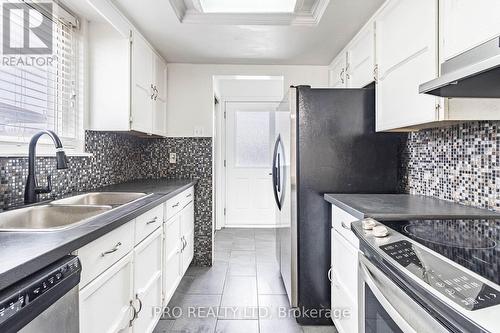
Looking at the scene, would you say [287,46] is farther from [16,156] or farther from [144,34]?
[16,156]

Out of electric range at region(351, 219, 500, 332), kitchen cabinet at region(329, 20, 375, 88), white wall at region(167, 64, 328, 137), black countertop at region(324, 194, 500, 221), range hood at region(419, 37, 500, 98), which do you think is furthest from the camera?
white wall at region(167, 64, 328, 137)

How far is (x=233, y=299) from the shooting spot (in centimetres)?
230

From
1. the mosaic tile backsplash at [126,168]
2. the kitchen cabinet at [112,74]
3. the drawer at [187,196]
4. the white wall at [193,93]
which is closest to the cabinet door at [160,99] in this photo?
the white wall at [193,93]

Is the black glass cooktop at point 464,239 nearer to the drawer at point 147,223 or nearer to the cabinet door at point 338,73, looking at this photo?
the drawer at point 147,223

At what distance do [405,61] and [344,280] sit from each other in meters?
1.27

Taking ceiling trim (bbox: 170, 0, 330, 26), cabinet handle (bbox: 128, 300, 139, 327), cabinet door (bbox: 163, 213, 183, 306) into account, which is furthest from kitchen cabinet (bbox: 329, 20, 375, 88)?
cabinet handle (bbox: 128, 300, 139, 327)

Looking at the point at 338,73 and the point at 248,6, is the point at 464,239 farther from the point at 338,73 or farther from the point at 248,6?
the point at 338,73

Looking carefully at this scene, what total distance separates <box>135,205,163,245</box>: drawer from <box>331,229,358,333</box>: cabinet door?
1088 mm

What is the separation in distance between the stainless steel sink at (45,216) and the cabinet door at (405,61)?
1645 millimetres

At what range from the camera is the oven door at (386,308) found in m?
0.69

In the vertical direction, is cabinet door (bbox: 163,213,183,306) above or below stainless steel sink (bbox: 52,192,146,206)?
below

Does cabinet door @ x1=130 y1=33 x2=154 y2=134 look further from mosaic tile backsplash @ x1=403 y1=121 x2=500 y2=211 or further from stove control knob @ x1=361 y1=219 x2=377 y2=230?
mosaic tile backsplash @ x1=403 y1=121 x2=500 y2=211

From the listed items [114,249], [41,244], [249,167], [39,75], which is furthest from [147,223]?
[249,167]

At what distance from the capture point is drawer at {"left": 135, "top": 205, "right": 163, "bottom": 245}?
4.70ft
